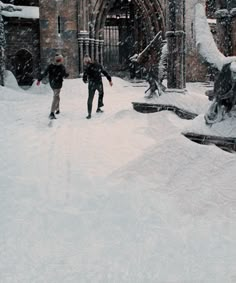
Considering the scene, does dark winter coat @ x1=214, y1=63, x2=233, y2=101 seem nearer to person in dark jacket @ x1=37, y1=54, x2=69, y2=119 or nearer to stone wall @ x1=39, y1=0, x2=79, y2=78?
person in dark jacket @ x1=37, y1=54, x2=69, y2=119

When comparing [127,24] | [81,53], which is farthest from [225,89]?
[127,24]

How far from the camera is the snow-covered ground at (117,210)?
295cm

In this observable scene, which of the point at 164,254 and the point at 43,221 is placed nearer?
the point at 164,254

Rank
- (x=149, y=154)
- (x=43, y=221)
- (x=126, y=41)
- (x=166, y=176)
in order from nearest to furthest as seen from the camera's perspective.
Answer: (x=43, y=221), (x=166, y=176), (x=149, y=154), (x=126, y=41)

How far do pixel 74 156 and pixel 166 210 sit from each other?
2.43 metres

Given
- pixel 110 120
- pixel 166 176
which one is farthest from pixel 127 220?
pixel 110 120

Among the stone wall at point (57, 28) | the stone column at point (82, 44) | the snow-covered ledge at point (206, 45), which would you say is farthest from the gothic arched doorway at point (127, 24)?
the snow-covered ledge at point (206, 45)

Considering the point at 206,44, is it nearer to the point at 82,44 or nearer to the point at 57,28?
the point at 82,44

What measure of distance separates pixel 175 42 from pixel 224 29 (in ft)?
15.2

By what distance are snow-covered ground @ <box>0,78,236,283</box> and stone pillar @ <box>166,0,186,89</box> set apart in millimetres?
4621

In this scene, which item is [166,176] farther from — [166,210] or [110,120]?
[110,120]

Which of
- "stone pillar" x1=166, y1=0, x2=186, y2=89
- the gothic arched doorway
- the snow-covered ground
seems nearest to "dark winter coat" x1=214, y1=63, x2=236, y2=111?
the snow-covered ground

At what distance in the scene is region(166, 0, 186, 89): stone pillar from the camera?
11406mm

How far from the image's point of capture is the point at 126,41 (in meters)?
29.6
